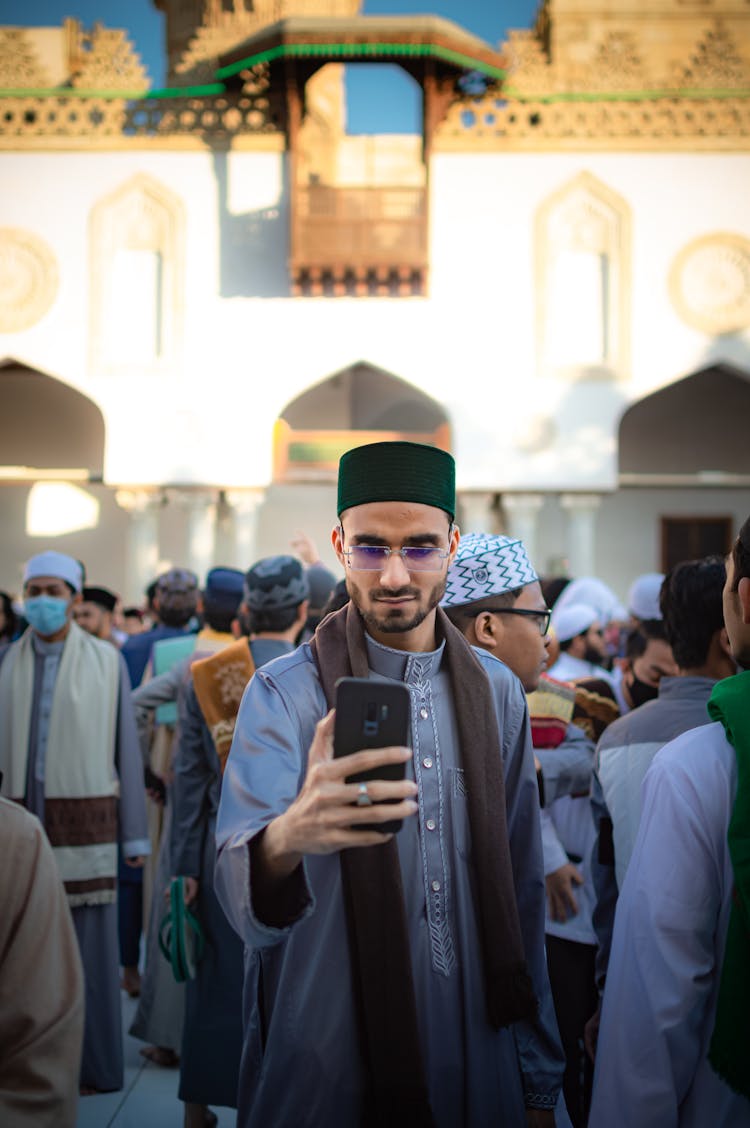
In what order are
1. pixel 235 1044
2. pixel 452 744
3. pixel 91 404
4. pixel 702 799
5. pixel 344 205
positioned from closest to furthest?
pixel 702 799 < pixel 452 744 < pixel 235 1044 < pixel 344 205 < pixel 91 404

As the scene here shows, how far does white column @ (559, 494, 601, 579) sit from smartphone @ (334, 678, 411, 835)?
1135cm

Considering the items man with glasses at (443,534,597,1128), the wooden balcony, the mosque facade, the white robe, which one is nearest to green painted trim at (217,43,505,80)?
the mosque facade

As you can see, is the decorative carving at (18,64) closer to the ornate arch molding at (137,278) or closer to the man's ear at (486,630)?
the ornate arch molding at (137,278)

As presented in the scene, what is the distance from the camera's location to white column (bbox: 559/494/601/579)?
40.2ft

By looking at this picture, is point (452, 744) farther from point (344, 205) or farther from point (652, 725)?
point (344, 205)

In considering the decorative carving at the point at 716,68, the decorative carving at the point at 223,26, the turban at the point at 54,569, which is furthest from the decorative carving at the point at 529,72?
the turban at the point at 54,569

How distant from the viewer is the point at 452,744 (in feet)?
4.95

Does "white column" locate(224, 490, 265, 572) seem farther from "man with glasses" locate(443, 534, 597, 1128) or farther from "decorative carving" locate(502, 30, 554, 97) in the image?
"man with glasses" locate(443, 534, 597, 1128)

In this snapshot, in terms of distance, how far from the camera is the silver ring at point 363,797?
1076 millimetres

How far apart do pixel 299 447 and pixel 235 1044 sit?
1038 cm

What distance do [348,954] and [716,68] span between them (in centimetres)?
1337

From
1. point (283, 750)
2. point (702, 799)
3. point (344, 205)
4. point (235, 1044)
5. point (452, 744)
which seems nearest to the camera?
point (702, 799)

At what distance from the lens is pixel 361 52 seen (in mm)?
11328

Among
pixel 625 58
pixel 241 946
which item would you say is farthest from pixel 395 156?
pixel 241 946
